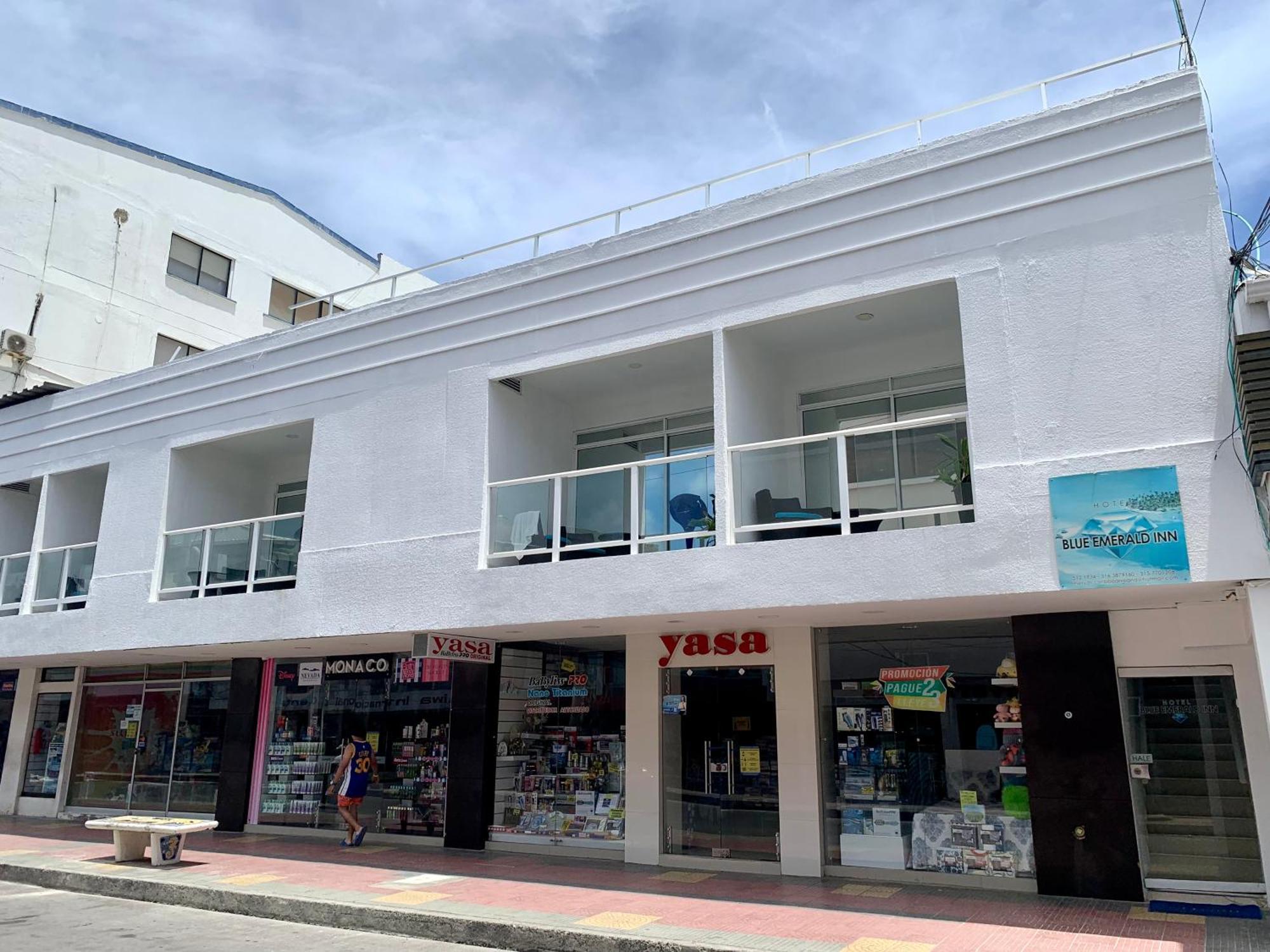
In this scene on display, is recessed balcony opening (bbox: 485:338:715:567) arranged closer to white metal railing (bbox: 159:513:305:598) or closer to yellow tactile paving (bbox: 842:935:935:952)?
white metal railing (bbox: 159:513:305:598)

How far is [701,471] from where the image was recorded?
421 inches

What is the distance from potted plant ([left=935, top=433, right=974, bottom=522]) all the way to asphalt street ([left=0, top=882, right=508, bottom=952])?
6003 mm

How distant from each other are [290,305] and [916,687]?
21.6 m

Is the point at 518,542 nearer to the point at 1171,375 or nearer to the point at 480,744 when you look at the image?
the point at 480,744

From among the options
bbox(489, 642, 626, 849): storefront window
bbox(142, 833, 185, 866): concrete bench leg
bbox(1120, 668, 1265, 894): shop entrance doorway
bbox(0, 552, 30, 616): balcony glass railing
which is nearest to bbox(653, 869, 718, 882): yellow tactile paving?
bbox(489, 642, 626, 849): storefront window

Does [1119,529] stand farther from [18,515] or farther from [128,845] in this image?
[18,515]

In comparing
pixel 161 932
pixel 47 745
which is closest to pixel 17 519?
pixel 47 745

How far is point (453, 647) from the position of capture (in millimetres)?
12555

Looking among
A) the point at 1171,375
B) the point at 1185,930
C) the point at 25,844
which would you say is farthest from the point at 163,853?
the point at 1171,375

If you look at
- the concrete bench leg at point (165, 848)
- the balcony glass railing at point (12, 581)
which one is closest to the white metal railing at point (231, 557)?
the concrete bench leg at point (165, 848)

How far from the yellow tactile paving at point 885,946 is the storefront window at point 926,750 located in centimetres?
281

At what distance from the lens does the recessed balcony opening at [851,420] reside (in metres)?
9.84

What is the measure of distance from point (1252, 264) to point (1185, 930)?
5.69 meters

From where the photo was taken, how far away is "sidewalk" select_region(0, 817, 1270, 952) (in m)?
8.15
